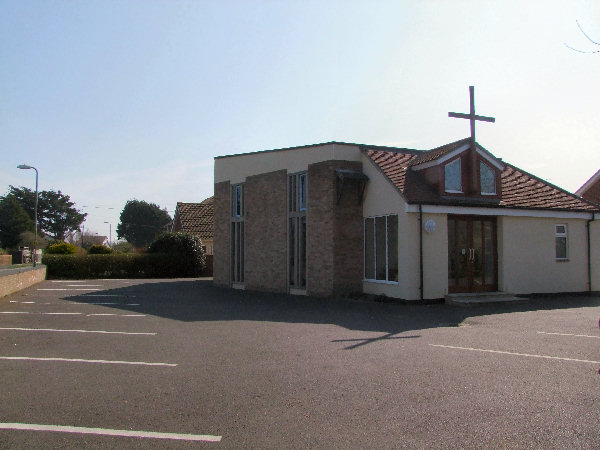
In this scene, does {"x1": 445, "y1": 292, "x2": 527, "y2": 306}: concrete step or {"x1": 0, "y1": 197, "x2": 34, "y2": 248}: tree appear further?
{"x1": 0, "y1": 197, "x2": 34, "y2": 248}: tree

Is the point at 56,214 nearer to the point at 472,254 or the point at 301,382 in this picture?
the point at 472,254

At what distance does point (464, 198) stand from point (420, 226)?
2.27 meters

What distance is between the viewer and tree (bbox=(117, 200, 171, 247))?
75.5 metres

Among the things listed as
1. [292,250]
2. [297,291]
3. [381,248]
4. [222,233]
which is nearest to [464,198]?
[381,248]

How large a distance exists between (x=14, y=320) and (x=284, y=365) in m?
8.58

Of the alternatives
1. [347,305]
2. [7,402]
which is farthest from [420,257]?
[7,402]

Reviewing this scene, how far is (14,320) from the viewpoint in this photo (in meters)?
13.0

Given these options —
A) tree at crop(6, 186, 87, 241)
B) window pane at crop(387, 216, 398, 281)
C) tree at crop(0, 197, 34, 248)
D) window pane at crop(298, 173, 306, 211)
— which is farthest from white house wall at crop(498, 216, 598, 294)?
tree at crop(6, 186, 87, 241)

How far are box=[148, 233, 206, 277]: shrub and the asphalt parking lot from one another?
19878 millimetres

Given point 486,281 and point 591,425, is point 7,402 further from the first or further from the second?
point 486,281

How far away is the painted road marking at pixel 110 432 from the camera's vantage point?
15.8 ft

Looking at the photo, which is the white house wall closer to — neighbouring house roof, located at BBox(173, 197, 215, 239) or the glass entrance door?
the glass entrance door

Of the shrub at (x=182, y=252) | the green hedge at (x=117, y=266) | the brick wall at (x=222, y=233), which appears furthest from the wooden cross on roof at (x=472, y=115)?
the green hedge at (x=117, y=266)

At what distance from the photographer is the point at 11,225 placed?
61.8 metres
